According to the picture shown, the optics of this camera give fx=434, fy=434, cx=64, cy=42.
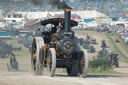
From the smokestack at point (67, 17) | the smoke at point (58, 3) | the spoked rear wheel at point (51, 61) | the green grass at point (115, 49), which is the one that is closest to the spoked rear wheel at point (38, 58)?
the spoked rear wheel at point (51, 61)

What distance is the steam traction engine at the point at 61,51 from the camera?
1892cm

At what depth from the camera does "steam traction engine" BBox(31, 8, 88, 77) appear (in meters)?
18.9

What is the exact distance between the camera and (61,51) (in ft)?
62.4

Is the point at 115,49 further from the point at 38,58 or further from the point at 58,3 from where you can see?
the point at 38,58

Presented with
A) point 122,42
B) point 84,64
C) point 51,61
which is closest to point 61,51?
point 51,61

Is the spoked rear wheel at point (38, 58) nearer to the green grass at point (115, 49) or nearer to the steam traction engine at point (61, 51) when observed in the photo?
the steam traction engine at point (61, 51)

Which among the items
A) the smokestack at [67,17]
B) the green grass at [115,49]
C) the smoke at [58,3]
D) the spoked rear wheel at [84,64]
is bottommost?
the green grass at [115,49]

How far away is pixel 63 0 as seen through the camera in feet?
68.8

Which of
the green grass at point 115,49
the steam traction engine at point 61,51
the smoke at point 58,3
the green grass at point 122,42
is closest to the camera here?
the steam traction engine at point 61,51

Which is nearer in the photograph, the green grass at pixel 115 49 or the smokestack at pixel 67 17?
the smokestack at pixel 67 17

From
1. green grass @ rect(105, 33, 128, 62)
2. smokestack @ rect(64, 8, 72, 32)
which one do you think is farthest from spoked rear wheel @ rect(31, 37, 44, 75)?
green grass @ rect(105, 33, 128, 62)

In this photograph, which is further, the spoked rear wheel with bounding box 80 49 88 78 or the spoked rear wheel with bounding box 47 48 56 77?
the spoked rear wheel with bounding box 80 49 88 78

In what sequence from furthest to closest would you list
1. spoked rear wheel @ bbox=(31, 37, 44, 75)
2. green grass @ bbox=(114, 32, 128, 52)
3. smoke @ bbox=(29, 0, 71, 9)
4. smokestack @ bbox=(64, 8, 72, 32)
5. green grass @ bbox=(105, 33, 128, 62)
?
green grass @ bbox=(114, 32, 128, 52) → green grass @ bbox=(105, 33, 128, 62) → smoke @ bbox=(29, 0, 71, 9) → spoked rear wheel @ bbox=(31, 37, 44, 75) → smokestack @ bbox=(64, 8, 72, 32)

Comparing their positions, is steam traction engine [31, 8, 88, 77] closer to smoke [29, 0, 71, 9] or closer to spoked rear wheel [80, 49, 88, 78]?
spoked rear wheel [80, 49, 88, 78]
